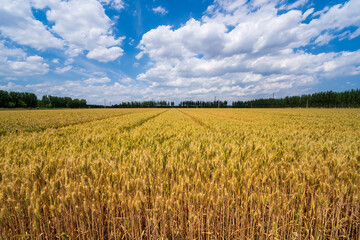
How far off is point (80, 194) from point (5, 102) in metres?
140

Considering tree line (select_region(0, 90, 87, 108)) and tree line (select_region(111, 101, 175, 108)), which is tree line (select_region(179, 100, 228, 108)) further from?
tree line (select_region(0, 90, 87, 108))

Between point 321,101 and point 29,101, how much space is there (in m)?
212

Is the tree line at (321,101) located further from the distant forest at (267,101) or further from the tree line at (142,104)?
the tree line at (142,104)

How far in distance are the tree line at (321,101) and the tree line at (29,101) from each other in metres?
168

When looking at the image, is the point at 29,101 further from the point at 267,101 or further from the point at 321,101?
the point at 321,101

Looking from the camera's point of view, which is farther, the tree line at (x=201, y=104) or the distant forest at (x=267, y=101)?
the tree line at (x=201, y=104)

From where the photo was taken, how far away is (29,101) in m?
111

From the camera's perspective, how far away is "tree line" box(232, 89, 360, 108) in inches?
4088

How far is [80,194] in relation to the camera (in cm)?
190

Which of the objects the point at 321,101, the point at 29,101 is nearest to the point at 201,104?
the point at 321,101

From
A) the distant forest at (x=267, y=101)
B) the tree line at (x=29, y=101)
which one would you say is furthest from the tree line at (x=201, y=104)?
the tree line at (x=29, y=101)

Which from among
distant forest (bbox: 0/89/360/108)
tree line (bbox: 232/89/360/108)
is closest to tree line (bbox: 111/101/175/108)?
distant forest (bbox: 0/89/360/108)

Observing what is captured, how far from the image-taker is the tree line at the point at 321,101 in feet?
341

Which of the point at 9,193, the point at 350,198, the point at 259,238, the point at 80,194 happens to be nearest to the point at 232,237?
the point at 259,238
